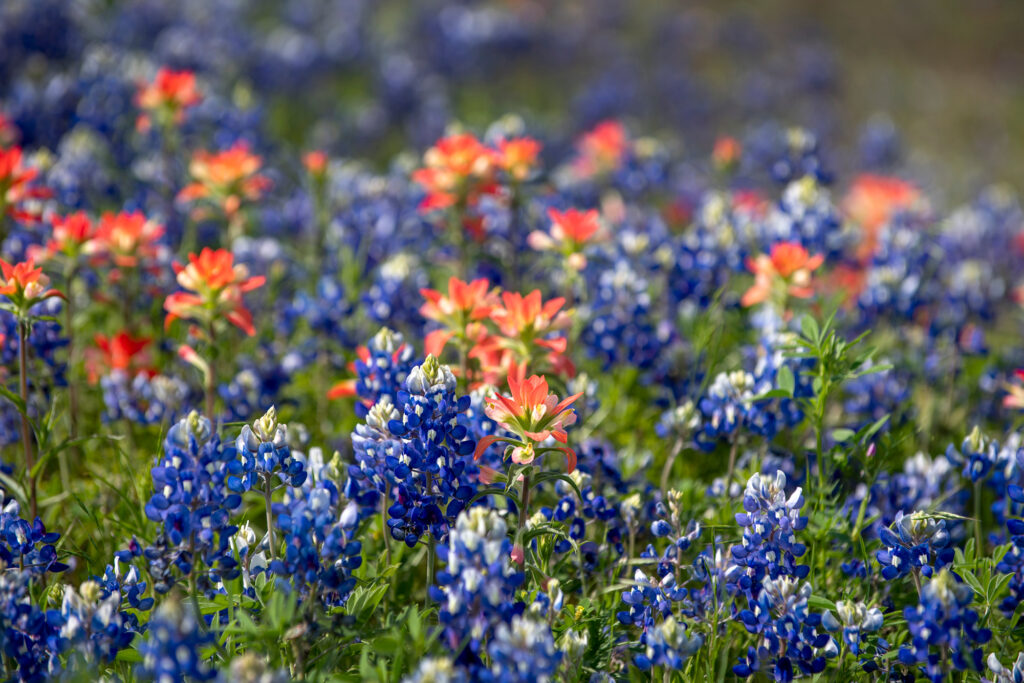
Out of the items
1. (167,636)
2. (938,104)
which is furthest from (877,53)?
(167,636)

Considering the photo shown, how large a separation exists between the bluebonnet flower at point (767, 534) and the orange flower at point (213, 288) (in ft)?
5.52

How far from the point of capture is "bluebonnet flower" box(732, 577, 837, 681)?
84.1 inches

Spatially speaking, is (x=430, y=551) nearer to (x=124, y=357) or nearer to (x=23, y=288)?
(x=23, y=288)

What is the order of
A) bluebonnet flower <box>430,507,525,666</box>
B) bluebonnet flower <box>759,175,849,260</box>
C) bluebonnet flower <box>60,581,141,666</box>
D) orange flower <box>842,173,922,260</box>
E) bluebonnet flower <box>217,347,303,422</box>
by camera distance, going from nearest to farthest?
bluebonnet flower <box>430,507,525,666</box> → bluebonnet flower <box>60,581,141,666</box> → bluebonnet flower <box>217,347,303,422</box> → bluebonnet flower <box>759,175,849,260</box> → orange flower <box>842,173,922,260</box>

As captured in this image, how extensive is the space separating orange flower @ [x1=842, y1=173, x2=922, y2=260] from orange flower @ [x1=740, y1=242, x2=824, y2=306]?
257 centimetres

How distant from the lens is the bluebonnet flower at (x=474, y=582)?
1821mm

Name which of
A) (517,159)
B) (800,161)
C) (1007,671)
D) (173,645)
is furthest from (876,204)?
(173,645)

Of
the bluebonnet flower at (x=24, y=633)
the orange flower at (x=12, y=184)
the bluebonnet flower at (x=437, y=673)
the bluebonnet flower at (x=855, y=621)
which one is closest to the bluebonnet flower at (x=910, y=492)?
the bluebonnet flower at (x=855, y=621)

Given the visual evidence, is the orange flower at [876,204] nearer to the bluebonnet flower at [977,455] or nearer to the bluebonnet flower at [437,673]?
the bluebonnet flower at [977,455]

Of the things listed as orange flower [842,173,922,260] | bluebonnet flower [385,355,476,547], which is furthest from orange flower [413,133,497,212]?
orange flower [842,173,922,260]

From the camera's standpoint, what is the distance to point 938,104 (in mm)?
14453

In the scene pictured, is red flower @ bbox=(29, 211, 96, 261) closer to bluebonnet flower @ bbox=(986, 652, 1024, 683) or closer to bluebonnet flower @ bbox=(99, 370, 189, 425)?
bluebonnet flower @ bbox=(99, 370, 189, 425)

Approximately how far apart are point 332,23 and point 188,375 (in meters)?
8.71

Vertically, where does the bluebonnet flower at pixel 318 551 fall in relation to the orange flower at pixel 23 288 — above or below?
below
